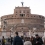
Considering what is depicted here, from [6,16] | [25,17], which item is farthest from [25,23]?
[6,16]

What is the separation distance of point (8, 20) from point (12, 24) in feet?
8.40

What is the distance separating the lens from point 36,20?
6284 cm

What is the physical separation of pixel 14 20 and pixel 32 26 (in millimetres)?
5149

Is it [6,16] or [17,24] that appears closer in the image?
[17,24]

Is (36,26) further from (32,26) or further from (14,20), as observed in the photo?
(14,20)

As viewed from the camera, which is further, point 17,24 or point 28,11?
point 28,11

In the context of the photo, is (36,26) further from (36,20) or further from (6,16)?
(6,16)

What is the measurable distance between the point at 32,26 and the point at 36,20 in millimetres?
3365

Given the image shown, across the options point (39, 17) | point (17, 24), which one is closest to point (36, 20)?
point (39, 17)

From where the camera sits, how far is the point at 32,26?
197ft

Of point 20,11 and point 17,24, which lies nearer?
point 17,24

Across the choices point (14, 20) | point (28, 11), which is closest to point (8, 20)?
point (14, 20)

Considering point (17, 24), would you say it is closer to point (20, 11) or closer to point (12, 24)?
point (12, 24)

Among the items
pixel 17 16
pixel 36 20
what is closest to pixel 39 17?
pixel 36 20
